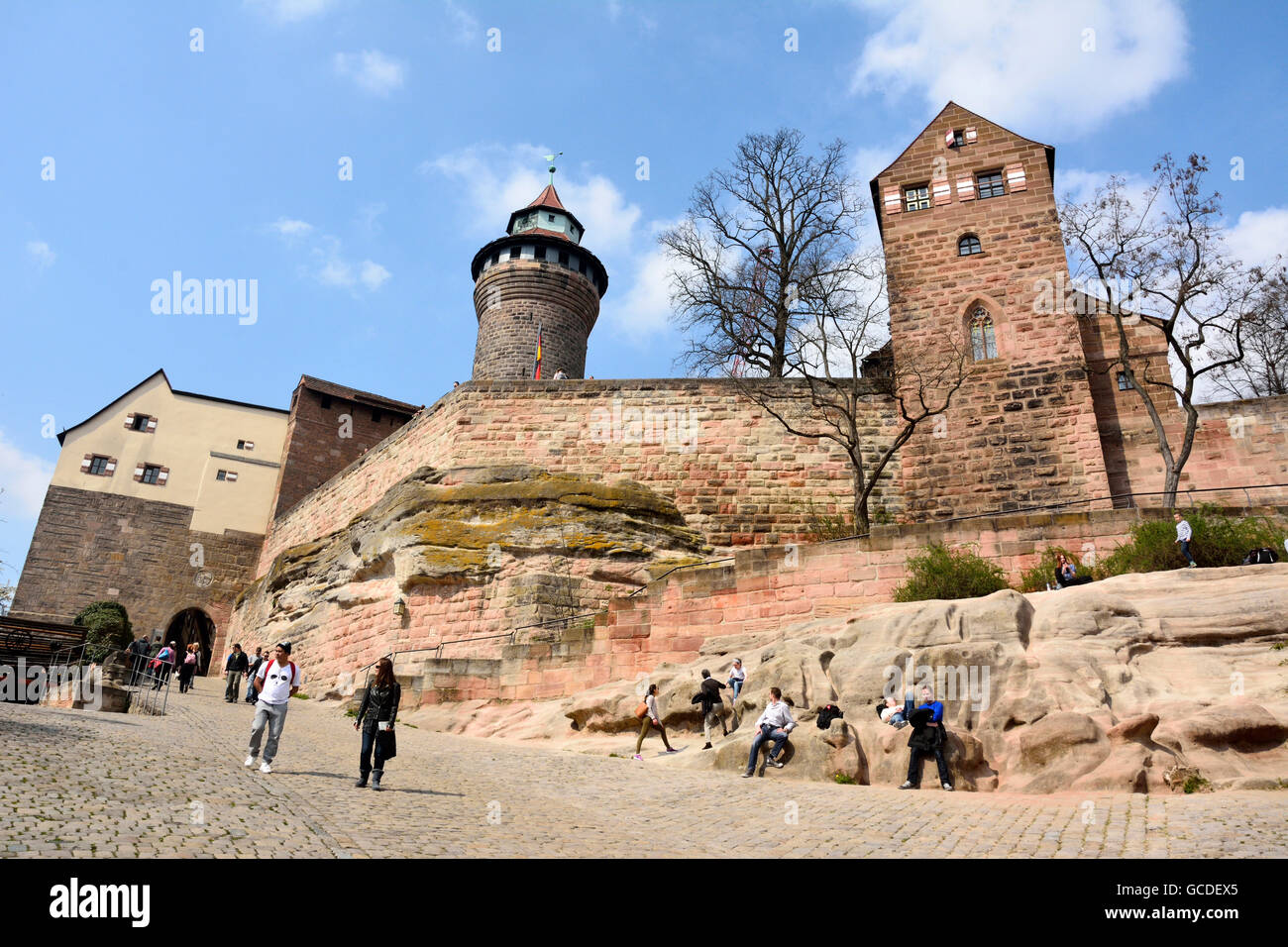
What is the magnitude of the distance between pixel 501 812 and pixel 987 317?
17.5 metres

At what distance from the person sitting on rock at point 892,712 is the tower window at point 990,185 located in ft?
52.1

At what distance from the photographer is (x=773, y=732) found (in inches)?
398

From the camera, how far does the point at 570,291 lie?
3547 cm

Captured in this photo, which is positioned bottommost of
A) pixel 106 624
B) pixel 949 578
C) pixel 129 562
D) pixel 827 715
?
pixel 827 715

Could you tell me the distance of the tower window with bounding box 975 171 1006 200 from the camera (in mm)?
21797

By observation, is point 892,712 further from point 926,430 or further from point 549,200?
point 549,200

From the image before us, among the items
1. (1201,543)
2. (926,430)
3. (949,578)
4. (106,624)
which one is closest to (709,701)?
(949,578)

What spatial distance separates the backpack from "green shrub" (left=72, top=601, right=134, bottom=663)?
2171 cm

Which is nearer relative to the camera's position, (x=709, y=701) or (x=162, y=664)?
(x=709, y=701)

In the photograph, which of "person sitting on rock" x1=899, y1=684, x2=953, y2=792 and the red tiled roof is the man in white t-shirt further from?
the red tiled roof

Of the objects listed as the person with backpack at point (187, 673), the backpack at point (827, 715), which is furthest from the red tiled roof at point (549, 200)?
the backpack at point (827, 715)

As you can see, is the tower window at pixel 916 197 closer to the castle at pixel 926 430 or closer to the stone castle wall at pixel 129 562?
the castle at pixel 926 430

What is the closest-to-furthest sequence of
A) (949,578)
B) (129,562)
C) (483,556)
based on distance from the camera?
(949,578)
(483,556)
(129,562)
